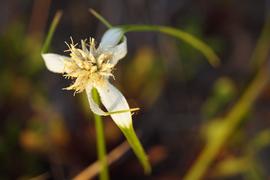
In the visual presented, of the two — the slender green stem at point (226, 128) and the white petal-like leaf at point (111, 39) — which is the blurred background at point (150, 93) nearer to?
the slender green stem at point (226, 128)

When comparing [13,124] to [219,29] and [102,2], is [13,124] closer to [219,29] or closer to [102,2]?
[102,2]

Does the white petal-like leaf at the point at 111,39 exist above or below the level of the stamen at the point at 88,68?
above

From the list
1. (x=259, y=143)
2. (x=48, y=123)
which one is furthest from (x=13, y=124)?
(x=259, y=143)

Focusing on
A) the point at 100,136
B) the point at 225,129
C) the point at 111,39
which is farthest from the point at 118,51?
the point at 225,129

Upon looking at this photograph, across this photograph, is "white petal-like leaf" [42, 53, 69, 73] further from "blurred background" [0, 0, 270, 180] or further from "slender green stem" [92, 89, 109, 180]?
"blurred background" [0, 0, 270, 180]

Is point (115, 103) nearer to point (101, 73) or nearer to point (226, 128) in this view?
point (101, 73)

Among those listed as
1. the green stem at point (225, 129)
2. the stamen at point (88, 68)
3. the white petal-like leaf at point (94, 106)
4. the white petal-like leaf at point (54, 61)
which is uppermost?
the white petal-like leaf at point (54, 61)

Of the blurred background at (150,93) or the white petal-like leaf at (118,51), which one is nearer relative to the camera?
the white petal-like leaf at (118,51)

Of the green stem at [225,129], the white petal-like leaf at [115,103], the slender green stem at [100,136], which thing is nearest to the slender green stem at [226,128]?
the green stem at [225,129]
